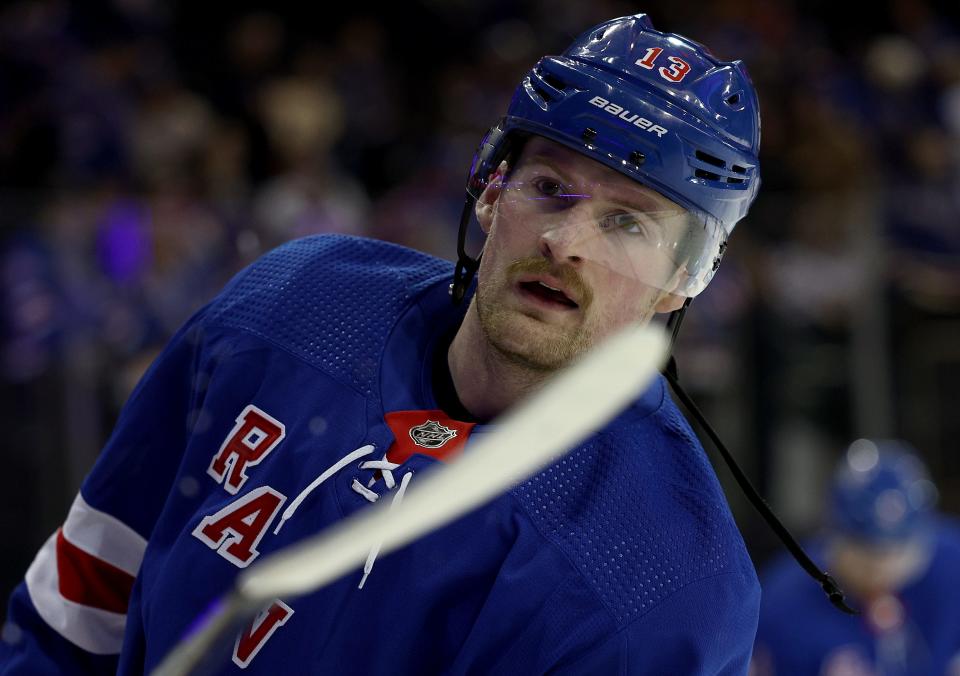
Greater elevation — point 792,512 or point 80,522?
point 80,522

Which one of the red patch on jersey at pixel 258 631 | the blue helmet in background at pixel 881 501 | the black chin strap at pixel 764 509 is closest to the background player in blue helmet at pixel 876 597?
the blue helmet in background at pixel 881 501

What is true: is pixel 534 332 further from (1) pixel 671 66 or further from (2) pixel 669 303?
(1) pixel 671 66

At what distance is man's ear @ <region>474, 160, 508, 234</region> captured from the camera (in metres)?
1.70

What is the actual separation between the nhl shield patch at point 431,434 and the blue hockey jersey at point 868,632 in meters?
2.71

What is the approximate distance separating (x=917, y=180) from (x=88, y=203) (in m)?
3.57

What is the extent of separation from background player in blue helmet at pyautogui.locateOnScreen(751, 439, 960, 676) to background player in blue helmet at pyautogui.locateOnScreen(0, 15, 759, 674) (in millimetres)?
2578

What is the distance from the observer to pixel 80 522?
1.76 m

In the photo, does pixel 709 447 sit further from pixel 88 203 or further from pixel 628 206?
pixel 628 206

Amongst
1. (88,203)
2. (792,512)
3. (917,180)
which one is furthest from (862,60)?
(88,203)

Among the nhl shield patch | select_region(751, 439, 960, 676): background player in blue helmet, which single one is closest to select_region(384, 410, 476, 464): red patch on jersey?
the nhl shield patch

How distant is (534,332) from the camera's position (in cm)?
156

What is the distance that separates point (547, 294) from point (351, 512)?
0.36 meters

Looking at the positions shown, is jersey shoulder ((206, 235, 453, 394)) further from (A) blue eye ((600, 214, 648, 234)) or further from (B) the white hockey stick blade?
(A) blue eye ((600, 214, 648, 234))

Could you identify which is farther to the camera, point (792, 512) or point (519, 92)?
point (792, 512)
